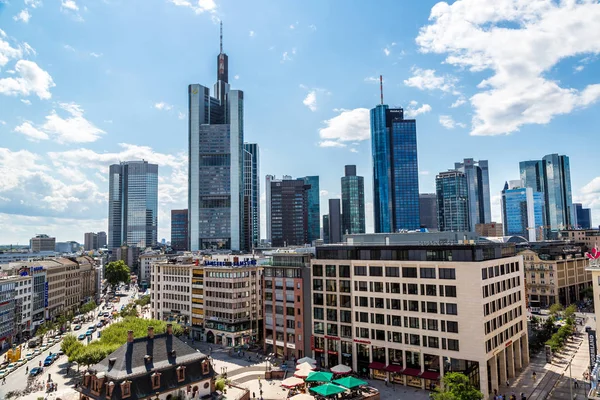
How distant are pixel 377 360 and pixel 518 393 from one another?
80.8 ft

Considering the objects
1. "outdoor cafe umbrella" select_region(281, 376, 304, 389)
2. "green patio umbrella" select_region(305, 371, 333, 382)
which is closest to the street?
"outdoor cafe umbrella" select_region(281, 376, 304, 389)

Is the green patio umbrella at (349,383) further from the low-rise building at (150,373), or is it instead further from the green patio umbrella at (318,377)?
the low-rise building at (150,373)

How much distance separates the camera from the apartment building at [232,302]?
113m

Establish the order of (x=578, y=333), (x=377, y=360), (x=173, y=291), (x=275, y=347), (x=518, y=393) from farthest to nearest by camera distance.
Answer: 1. (x=173, y=291)
2. (x=578, y=333)
3. (x=275, y=347)
4. (x=377, y=360)
5. (x=518, y=393)

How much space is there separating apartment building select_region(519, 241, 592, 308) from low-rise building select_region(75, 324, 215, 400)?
434 feet

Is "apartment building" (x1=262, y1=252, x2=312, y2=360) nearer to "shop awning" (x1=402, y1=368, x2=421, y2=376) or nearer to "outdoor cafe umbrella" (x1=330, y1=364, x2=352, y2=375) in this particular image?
"outdoor cafe umbrella" (x1=330, y1=364, x2=352, y2=375)

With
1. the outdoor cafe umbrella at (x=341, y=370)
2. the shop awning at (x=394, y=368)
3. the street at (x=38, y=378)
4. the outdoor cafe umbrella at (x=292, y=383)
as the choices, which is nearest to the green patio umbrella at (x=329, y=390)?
the outdoor cafe umbrella at (x=292, y=383)

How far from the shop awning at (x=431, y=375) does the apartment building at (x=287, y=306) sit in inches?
1085

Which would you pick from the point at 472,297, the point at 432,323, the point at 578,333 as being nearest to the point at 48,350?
the point at 432,323

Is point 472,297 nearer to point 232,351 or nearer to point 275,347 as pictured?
point 275,347

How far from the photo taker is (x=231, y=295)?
4478 inches

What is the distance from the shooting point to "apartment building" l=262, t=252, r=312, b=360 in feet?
310

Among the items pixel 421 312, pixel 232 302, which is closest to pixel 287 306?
pixel 232 302

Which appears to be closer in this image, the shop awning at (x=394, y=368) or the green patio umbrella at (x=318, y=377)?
the green patio umbrella at (x=318, y=377)
